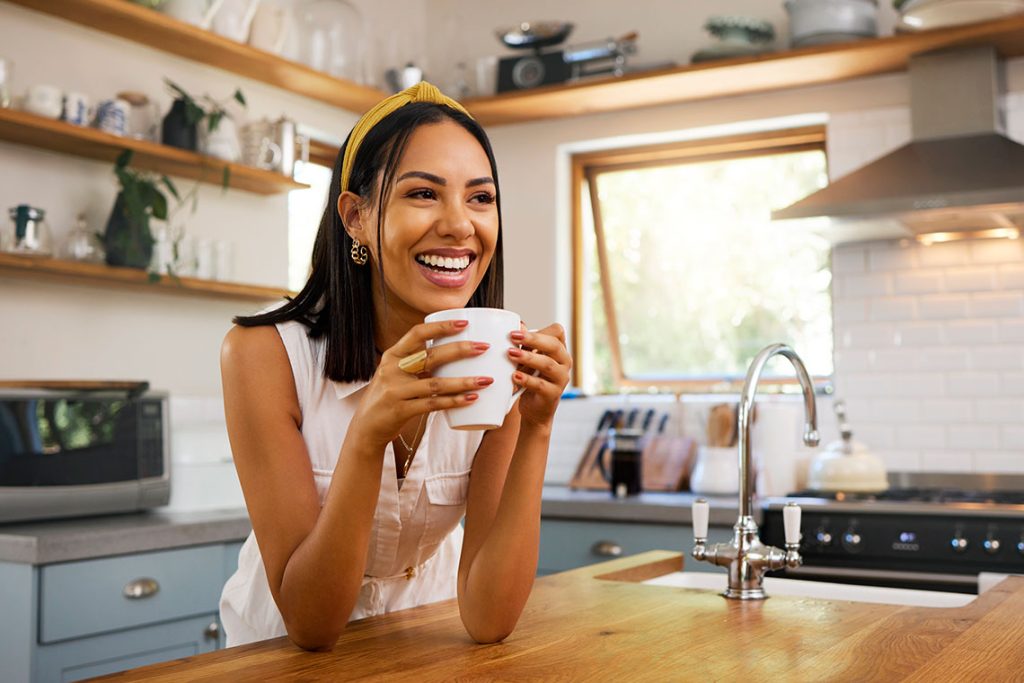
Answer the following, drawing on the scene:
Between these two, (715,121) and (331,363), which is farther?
(715,121)

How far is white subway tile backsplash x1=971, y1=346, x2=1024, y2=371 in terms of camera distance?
148 inches

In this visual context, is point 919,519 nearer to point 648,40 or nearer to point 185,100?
point 648,40

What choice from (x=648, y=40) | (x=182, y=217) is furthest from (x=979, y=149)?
(x=182, y=217)

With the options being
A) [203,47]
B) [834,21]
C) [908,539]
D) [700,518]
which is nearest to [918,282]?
[834,21]

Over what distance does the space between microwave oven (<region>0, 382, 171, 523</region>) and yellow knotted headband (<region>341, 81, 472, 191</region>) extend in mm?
1683

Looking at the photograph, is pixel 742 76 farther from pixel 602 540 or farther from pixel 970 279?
pixel 602 540

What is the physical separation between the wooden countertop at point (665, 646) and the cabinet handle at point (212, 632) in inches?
57.7

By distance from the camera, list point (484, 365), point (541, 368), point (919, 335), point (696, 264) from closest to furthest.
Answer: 1. point (484, 365)
2. point (541, 368)
3. point (919, 335)
4. point (696, 264)

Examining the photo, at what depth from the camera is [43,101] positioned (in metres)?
3.18

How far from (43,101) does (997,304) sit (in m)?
3.18

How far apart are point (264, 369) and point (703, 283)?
11.1 ft

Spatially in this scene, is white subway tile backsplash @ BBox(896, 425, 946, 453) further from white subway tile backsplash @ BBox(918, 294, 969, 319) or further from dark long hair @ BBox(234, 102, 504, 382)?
dark long hair @ BBox(234, 102, 504, 382)

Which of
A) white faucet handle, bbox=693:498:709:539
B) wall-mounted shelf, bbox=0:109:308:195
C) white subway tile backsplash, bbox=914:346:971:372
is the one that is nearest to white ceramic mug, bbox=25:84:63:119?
wall-mounted shelf, bbox=0:109:308:195

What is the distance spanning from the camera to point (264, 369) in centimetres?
144
